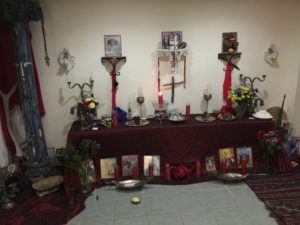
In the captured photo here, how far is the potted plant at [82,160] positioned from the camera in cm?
271

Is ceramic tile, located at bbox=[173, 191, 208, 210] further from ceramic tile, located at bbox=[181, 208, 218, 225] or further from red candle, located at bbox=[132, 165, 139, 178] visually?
red candle, located at bbox=[132, 165, 139, 178]

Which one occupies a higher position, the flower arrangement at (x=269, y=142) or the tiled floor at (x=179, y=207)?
the flower arrangement at (x=269, y=142)

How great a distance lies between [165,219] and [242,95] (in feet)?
5.43

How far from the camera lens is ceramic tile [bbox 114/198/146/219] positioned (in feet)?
7.96

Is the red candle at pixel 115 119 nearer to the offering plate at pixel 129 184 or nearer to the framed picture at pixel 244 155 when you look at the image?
the offering plate at pixel 129 184

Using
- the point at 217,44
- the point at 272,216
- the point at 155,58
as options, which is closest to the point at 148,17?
the point at 155,58

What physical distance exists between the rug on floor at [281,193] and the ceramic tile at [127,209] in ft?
3.81

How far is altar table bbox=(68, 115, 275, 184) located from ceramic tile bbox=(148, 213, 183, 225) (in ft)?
2.36

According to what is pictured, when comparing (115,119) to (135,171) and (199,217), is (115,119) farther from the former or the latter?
(199,217)

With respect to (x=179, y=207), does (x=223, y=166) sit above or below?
above

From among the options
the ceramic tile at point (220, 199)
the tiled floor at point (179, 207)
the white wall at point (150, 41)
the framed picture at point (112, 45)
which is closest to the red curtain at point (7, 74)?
the white wall at point (150, 41)

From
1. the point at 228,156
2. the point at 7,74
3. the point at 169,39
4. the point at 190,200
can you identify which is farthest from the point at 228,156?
the point at 7,74

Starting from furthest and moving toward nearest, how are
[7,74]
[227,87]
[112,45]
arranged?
[227,87] → [112,45] → [7,74]

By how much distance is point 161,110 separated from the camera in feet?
10.5
